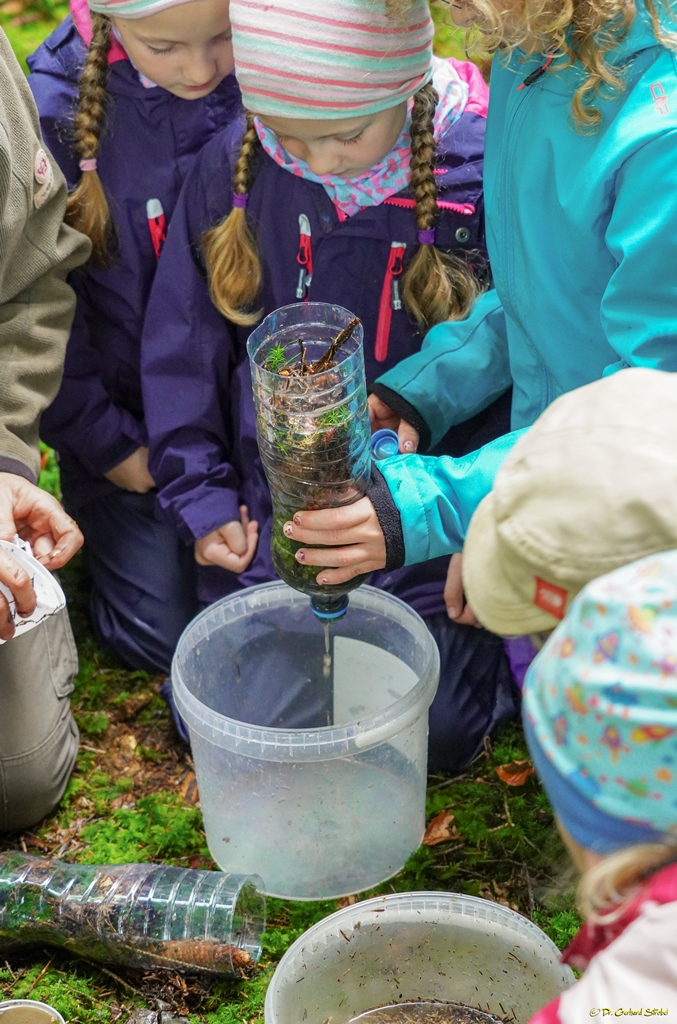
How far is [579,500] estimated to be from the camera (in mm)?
1061

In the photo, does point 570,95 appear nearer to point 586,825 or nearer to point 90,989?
point 586,825

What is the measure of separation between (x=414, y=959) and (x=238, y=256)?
1466 mm

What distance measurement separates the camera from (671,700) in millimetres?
964

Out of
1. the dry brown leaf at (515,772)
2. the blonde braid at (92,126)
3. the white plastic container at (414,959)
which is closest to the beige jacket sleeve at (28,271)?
the blonde braid at (92,126)

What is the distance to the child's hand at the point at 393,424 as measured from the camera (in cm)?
228

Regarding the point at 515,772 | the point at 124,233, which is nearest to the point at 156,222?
the point at 124,233

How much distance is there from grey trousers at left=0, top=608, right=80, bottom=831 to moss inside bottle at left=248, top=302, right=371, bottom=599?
603mm

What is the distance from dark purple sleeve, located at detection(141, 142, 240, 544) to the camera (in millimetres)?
2461

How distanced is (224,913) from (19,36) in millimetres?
4035

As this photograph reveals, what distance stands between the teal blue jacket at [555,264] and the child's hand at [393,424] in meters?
0.03

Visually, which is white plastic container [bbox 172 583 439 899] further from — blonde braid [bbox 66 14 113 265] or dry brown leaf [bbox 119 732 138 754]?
blonde braid [bbox 66 14 113 265]

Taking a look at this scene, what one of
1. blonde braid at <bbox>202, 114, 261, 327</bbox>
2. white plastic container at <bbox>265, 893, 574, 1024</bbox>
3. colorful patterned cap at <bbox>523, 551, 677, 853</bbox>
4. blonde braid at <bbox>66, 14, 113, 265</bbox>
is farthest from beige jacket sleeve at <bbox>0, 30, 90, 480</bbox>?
colorful patterned cap at <bbox>523, 551, 677, 853</bbox>

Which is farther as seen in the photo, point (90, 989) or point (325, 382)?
point (90, 989)

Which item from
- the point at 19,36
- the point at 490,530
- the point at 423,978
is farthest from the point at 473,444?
the point at 19,36
